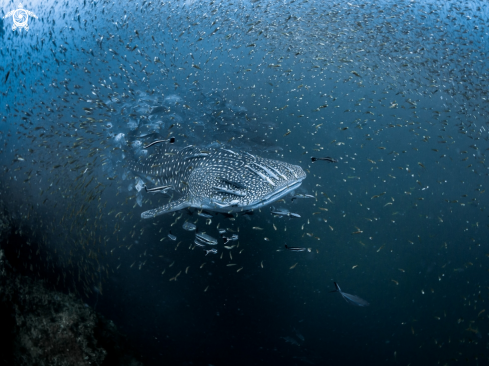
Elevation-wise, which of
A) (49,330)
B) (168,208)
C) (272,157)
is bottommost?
(49,330)

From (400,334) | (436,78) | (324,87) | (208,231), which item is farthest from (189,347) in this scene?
(436,78)

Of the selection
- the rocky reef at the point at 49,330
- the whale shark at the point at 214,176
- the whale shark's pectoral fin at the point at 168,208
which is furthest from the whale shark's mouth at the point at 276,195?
the rocky reef at the point at 49,330

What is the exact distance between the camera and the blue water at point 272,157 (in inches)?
88.0

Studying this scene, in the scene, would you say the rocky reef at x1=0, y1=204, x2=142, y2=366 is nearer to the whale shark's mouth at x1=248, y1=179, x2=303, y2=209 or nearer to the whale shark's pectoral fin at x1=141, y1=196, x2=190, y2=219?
the whale shark's pectoral fin at x1=141, y1=196, x2=190, y2=219

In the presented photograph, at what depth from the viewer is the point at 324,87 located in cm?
237

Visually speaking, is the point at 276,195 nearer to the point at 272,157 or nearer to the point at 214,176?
the point at 272,157

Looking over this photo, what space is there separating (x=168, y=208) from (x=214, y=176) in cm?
39

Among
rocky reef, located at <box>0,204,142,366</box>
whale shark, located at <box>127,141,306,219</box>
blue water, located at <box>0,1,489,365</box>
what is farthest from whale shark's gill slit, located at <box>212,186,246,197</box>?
rocky reef, located at <box>0,204,142,366</box>

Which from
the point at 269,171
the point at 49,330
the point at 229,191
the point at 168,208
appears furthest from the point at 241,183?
the point at 49,330

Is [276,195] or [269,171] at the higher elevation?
[269,171]

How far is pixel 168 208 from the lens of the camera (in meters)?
2.20

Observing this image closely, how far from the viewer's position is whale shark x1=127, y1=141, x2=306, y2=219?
212 cm

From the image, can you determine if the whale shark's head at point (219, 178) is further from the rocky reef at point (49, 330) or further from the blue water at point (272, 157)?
the rocky reef at point (49, 330)

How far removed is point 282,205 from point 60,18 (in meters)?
2.52
